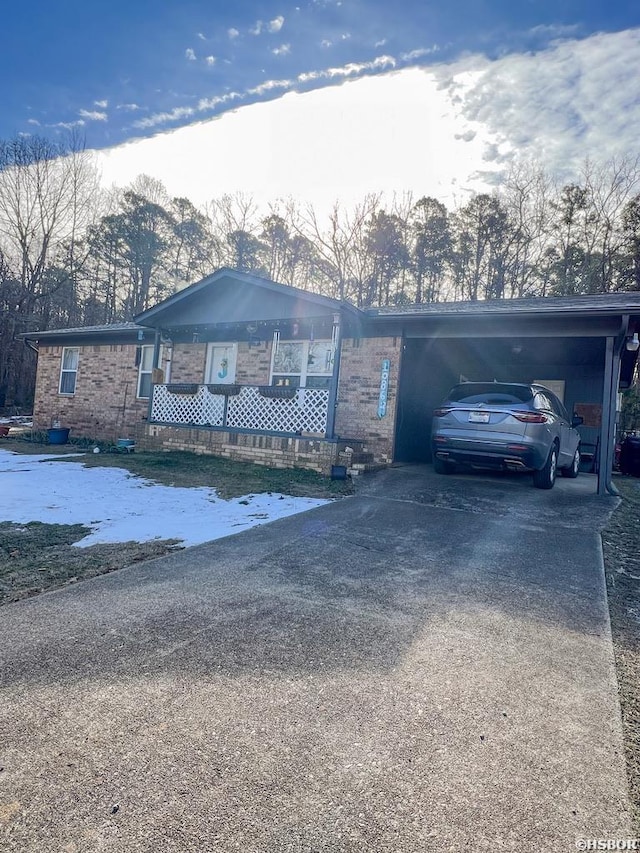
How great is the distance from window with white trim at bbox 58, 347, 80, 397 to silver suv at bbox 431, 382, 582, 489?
1325 centimetres

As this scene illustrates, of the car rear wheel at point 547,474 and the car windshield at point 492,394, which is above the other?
the car windshield at point 492,394

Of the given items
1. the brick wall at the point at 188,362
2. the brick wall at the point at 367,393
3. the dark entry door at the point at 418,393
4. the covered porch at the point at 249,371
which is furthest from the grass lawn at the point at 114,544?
the brick wall at the point at 188,362

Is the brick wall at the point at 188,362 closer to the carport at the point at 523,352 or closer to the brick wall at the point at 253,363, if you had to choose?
the brick wall at the point at 253,363

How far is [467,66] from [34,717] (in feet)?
36.5

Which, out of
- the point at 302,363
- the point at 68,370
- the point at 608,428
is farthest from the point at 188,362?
the point at 608,428

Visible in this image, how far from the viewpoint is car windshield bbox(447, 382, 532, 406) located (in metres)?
7.64

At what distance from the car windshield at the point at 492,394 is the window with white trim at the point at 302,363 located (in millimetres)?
3801

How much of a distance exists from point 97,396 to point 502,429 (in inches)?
509

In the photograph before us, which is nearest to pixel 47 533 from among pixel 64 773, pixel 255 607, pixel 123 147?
pixel 255 607

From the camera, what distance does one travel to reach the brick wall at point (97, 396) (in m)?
14.8

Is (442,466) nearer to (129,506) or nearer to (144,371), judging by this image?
(129,506)

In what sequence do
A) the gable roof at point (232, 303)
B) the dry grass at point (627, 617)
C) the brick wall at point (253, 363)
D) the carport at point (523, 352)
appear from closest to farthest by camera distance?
the dry grass at point (627, 617), the carport at point (523, 352), the gable roof at point (232, 303), the brick wall at point (253, 363)

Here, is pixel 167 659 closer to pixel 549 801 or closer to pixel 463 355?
pixel 549 801

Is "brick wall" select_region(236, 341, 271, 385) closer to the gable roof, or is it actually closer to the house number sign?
the gable roof
